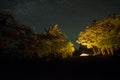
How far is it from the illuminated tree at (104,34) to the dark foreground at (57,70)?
5812mm

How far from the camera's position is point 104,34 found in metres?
31.7

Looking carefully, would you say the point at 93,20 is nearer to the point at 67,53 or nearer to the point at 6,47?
the point at 67,53

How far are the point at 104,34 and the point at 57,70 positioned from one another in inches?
472

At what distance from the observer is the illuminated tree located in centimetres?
3017

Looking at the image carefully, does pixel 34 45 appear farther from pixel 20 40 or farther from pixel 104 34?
pixel 104 34

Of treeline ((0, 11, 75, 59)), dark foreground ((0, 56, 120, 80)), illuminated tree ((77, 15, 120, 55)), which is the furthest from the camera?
illuminated tree ((77, 15, 120, 55))

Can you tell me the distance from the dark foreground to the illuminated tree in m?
5.81

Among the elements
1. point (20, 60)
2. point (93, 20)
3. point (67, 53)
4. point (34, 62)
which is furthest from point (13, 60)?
point (93, 20)

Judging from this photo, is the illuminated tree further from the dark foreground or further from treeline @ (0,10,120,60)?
the dark foreground

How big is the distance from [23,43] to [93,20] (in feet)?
50.4

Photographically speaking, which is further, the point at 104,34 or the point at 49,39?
the point at 104,34

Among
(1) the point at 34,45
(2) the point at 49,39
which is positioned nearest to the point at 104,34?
(2) the point at 49,39

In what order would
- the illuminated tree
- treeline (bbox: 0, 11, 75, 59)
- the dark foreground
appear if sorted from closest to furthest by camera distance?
the dark foreground, treeline (bbox: 0, 11, 75, 59), the illuminated tree

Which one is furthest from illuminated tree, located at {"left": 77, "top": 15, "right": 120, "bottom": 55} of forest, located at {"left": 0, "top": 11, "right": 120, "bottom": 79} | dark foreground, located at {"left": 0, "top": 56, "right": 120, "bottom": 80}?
dark foreground, located at {"left": 0, "top": 56, "right": 120, "bottom": 80}
